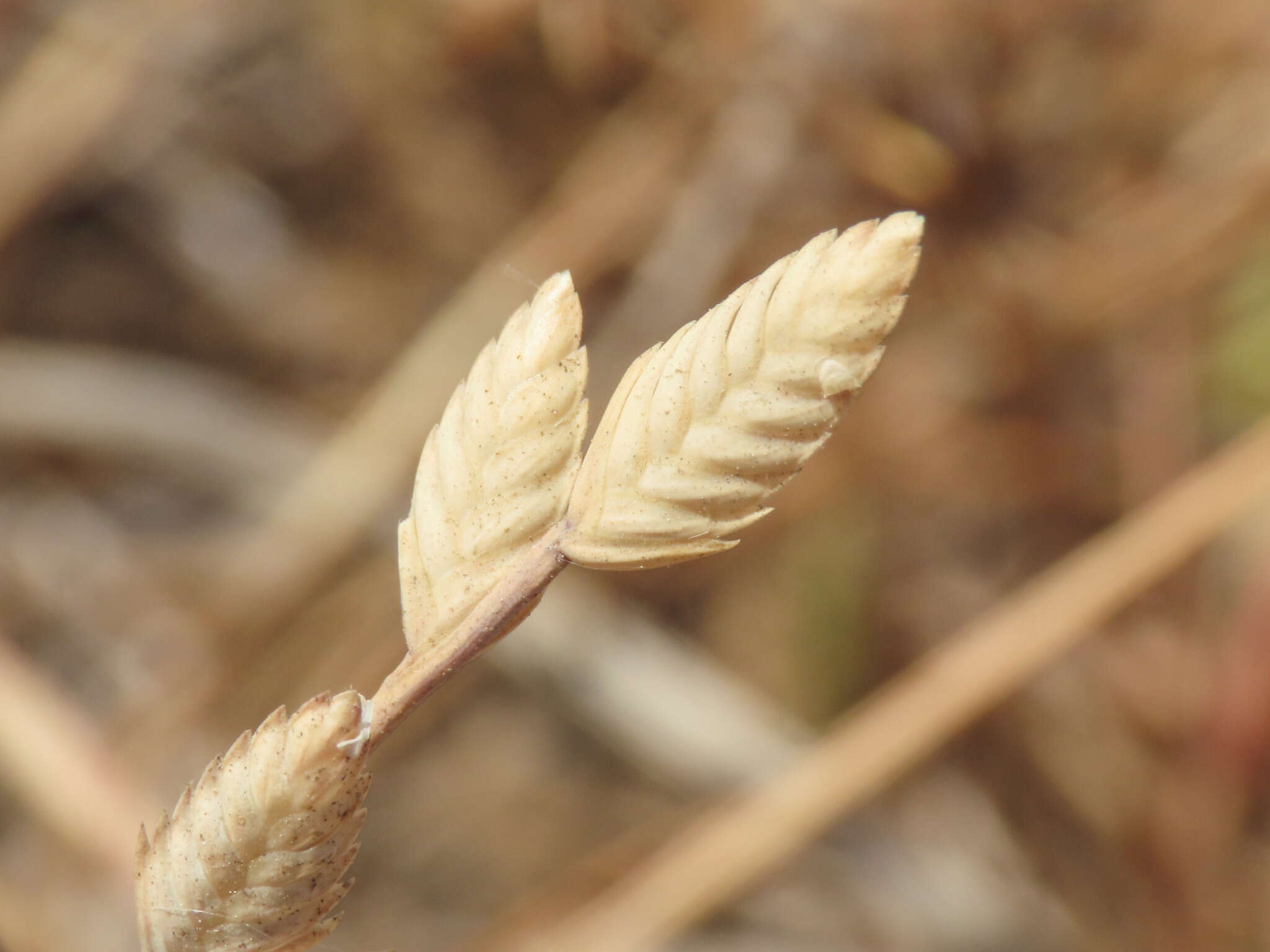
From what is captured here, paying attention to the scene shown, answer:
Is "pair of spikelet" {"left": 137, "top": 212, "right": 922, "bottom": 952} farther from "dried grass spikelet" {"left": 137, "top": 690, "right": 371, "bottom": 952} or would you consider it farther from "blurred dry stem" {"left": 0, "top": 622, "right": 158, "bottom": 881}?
"blurred dry stem" {"left": 0, "top": 622, "right": 158, "bottom": 881}

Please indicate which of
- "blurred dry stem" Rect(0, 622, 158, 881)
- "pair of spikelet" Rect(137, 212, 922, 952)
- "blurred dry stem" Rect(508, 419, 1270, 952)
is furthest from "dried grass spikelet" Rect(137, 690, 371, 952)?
"blurred dry stem" Rect(508, 419, 1270, 952)

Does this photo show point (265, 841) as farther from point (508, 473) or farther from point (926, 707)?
point (926, 707)

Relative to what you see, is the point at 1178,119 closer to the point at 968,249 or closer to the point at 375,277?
the point at 968,249

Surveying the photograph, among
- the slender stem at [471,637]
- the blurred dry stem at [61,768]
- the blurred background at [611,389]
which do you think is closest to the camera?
the slender stem at [471,637]

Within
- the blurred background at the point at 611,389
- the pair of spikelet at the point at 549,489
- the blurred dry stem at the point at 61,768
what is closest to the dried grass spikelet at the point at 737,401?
the pair of spikelet at the point at 549,489

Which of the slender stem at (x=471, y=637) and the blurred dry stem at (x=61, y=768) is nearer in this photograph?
the slender stem at (x=471, y=637)

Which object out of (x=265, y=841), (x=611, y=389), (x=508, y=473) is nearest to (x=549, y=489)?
(x=508, y=473)

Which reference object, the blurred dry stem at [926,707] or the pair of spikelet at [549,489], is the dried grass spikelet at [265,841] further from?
the blurred dry stem at [926,707]
